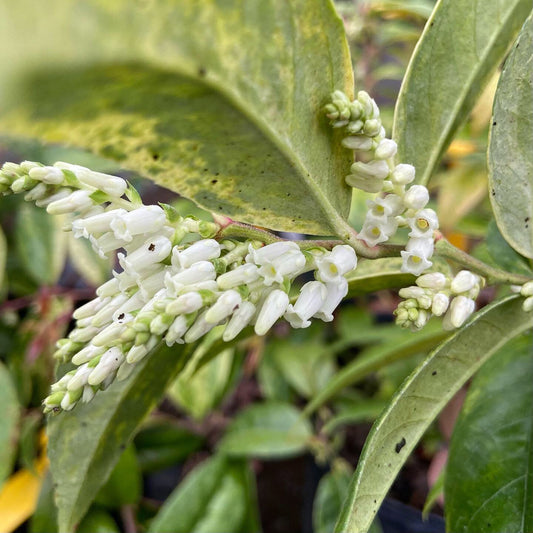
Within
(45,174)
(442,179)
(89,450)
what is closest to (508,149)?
(45,174)

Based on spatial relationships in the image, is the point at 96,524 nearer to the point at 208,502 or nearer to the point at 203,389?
the point at 208,502

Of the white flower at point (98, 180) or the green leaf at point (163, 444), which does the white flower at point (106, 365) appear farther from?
the green leaf at point (163, 444)

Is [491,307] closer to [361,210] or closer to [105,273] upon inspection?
[361,210]

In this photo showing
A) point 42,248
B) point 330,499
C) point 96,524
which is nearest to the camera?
point 96,524

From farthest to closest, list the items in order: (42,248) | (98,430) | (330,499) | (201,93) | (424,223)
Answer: (42,248) → (330,499) → (98,430) → (424,223) → (201,93)

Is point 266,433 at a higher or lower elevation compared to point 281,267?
lower

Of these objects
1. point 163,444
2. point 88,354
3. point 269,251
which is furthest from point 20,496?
point 269,251

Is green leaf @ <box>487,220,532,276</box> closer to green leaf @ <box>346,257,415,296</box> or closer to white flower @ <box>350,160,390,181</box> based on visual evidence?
green leaf @ <box>346,257,415,296</box>

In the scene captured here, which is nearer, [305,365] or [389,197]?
[389,197]
